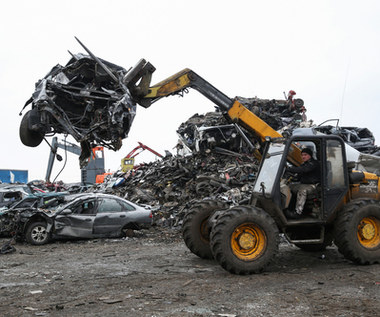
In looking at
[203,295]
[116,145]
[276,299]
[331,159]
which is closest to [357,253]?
[331,159]

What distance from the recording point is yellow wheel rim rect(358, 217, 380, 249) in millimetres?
7188

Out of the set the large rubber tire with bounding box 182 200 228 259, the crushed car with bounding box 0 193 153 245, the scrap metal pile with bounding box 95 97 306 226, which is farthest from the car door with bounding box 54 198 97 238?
the large rubber tire with bounding box 182 200 228 259

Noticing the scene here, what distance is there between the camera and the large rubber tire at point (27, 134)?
7.95 m

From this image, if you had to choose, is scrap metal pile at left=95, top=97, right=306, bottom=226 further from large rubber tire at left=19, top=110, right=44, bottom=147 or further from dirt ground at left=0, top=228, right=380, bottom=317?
large rubber tire at left=19, top=110, right=44, bottom=147

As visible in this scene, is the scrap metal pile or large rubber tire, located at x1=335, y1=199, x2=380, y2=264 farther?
the scrap metal pile

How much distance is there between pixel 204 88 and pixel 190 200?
8288 mm

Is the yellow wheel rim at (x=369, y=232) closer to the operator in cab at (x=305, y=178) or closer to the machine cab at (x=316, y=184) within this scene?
the machine cab at (x=316, y=184)

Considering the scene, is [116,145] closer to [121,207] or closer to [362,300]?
[121,207]

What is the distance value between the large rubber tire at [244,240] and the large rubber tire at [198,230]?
144 cm

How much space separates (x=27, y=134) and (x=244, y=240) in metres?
4.81

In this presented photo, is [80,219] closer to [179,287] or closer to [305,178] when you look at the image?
[179,287]

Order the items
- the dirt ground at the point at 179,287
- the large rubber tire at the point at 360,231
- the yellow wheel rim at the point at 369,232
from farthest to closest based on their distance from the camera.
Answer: the yellow wheel rim at the point at 369,232, the large rubber tire at the point at 360,231, the dirt ground at the point at 179,287

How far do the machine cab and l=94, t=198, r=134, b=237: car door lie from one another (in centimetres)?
592

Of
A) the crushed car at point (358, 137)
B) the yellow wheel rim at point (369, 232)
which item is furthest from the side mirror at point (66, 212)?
the crushed car at point (358, 137)
